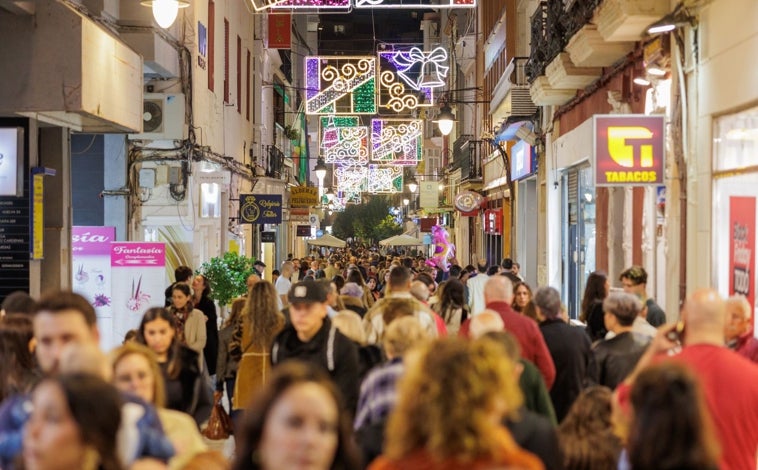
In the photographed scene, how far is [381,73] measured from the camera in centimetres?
3097

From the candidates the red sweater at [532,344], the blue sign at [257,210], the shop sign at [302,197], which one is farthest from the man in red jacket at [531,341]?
the shop sign at [302,197]

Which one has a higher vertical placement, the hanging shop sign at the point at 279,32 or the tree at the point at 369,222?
the hanging shop sign at the point at 279,32

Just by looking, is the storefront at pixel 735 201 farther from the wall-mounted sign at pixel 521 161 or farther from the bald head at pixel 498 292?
the wall-mounted sign at pixel 521 161

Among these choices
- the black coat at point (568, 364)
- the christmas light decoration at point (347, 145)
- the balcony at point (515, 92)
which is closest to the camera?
the black coat at point (568, 364)

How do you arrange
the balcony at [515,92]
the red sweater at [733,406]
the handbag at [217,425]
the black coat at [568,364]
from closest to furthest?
1. the red sweater at [733,406]
2. the black coat at [568,364]
3. the handbag at [217,425]
4. the balcony at [515,92]

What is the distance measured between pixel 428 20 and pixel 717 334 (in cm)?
6346

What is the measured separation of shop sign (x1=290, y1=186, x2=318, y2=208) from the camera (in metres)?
47.7

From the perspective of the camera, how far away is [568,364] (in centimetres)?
845

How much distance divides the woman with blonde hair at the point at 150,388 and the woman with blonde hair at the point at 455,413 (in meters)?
1.57

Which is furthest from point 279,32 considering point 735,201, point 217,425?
point 735,201

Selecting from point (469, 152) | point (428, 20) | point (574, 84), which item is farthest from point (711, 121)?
point (428, 20)

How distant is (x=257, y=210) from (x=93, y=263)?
38.3 feet

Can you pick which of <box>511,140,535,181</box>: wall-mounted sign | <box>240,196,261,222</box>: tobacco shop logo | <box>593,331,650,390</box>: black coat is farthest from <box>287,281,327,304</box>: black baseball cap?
<box>240,196,261,222</box>: tobacco shop logo

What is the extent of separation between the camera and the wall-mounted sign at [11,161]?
13047 mm
